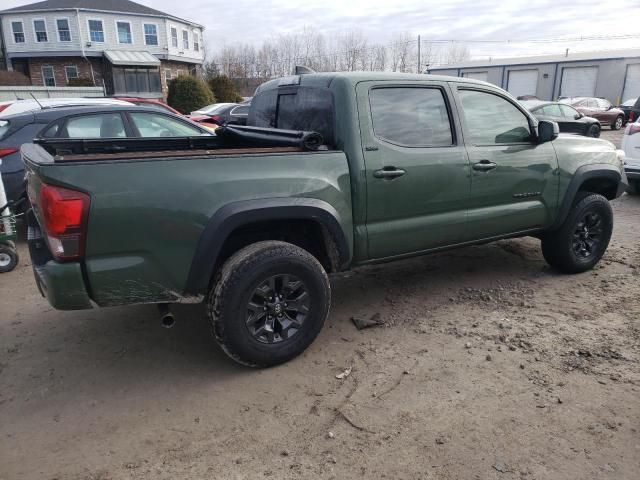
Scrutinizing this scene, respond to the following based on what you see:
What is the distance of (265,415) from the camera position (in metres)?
2.99

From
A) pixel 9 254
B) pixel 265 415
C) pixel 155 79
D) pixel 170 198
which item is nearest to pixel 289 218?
pixel 170 198

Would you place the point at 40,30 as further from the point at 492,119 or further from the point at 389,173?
the point at 389,173

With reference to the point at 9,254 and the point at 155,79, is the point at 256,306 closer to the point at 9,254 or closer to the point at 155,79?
the point at 9,254

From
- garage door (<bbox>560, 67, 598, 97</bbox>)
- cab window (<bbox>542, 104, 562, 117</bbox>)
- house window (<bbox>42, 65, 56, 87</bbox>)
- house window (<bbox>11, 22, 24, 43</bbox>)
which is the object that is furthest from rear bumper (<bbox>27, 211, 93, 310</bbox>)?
garage door (<bbox>560, 67, 598, 97</bbox>)

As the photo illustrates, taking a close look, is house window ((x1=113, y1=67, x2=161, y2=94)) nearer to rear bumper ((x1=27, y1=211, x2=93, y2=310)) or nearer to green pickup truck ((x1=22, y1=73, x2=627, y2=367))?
green pickup truck ((x1=22, y1=73, x2=627, y2=367))

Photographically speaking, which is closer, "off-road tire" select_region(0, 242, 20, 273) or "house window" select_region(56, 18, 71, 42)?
"off-road tire" select_region(0, 242, 20, 273)

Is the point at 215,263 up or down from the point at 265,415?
up

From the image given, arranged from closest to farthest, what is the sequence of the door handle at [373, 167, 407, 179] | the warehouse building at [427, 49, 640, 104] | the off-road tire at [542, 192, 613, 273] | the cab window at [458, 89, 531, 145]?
the door handle at [373, 167, 407, 179], the cab window at [458, 89, 531, 145], the off-road tire at [542, 192, 613, 273], the warehouse building at [427, 49, 640, 104]

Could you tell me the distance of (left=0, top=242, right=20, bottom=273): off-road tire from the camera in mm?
5457

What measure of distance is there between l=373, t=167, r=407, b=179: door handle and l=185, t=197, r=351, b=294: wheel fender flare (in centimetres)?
47

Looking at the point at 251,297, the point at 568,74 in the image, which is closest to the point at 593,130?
the point at 251,297

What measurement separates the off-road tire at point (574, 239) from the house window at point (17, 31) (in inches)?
1677

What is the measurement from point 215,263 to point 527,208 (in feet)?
9.24

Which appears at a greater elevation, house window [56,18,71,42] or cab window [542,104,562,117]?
house window [56,18,71,42]
